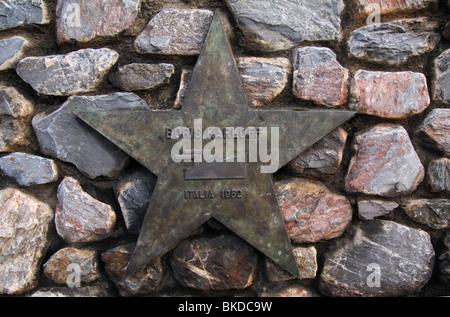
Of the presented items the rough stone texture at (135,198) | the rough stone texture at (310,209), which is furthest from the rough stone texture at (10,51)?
the rough stone texture at (310,209)

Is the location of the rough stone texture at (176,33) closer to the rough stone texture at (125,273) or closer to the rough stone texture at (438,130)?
the rough stone texture at (125,273)

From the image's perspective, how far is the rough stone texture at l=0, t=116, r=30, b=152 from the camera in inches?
49.9

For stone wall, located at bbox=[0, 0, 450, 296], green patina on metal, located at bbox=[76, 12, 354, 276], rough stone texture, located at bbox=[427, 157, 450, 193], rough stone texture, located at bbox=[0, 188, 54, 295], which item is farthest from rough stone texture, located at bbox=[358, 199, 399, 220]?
rough stone texture, located at bbox=[0, 188, 54, 295]

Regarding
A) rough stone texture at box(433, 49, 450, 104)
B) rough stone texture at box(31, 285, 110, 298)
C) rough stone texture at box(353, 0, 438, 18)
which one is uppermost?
rough stone texture at box(353, 0, 438, 18)

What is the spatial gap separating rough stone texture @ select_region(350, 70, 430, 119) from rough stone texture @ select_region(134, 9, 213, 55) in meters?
0.55

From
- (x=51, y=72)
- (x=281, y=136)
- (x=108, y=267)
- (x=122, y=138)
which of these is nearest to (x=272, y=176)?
(x=281, y=136)

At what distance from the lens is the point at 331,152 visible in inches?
49.8

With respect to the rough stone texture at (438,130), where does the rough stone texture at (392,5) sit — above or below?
above

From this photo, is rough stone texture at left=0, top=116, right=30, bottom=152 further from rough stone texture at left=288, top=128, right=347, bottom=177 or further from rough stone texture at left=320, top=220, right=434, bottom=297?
rough stone texture at left=320, top=220, right=434, bottom=297

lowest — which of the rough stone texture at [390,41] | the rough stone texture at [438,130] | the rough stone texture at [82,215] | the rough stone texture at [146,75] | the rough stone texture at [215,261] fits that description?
the rough stone texture at [215,261]

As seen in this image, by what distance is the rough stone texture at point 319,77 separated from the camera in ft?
4.13

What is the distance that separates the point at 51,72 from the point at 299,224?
986mm

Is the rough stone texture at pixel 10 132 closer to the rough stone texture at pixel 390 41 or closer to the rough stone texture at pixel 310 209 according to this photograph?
the rough stone texture at pixel 310 209

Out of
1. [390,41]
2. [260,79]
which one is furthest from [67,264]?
[390,41]
